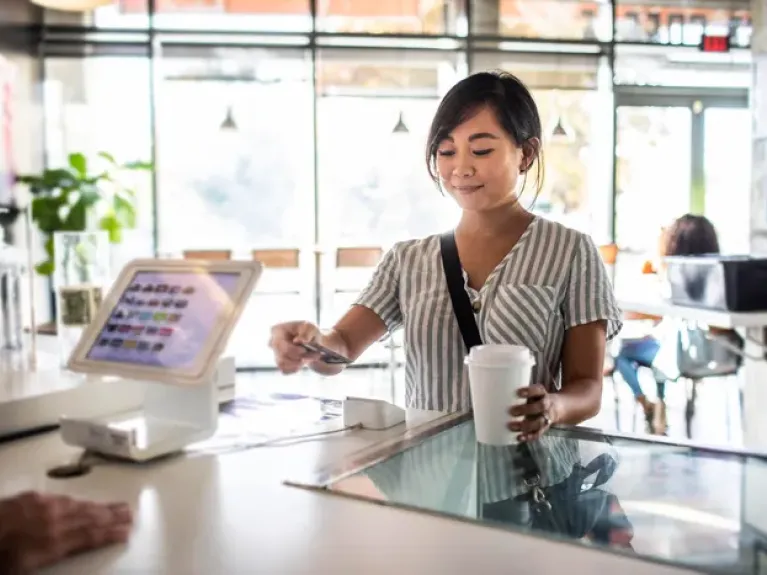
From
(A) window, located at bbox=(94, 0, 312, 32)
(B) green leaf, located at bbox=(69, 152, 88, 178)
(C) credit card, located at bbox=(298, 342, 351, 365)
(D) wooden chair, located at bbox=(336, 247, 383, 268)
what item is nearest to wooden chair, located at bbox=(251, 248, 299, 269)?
(D) wooden chair, located at bbox=(336, 247, 383, 268)

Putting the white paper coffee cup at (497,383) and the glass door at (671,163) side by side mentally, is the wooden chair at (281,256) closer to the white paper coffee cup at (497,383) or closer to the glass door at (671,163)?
the glass door at (671,163)

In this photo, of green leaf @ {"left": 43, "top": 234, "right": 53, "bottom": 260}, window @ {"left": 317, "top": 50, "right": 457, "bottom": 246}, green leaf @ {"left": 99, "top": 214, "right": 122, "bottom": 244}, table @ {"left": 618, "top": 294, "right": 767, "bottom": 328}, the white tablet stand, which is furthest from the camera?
window @ {"left": 317, "top": 50, "right": 457, "bottom": 246}

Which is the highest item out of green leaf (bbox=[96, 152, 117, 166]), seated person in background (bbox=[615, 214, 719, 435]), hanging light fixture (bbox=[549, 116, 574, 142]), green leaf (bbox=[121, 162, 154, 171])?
hanging light fixture (bbox=[549, 116, 574, 142])

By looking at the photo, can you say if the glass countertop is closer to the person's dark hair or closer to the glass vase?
the person's dark hair

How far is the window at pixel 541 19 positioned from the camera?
643cm

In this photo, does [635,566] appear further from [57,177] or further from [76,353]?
[57,177]

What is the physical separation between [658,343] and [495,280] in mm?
2793

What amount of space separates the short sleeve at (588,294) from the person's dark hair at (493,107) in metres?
0.24

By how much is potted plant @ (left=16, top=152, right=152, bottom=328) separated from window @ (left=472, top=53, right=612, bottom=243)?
301cm

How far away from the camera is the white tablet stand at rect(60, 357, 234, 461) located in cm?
106

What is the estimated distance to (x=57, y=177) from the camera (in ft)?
17.4

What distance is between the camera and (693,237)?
3818mm

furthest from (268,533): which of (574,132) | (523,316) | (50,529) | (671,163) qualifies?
(671,163)

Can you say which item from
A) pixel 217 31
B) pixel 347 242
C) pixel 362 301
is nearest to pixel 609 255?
pixel 347 242
